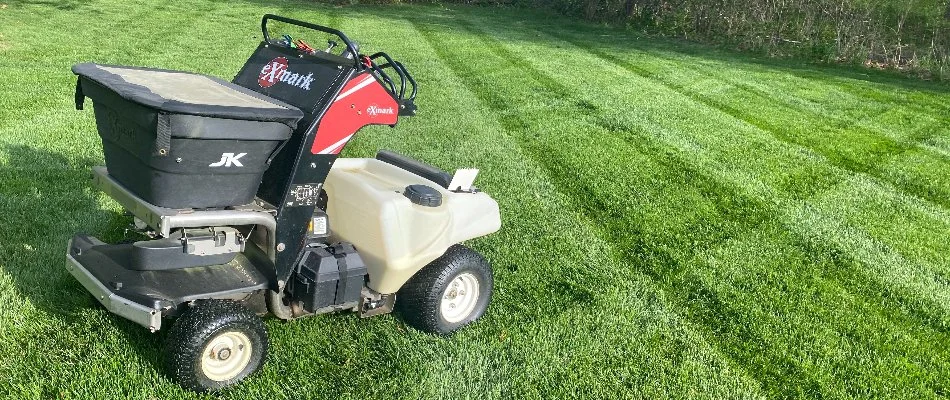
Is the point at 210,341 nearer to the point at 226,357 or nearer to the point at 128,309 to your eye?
the point at 226,357

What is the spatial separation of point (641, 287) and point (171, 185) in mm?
3203

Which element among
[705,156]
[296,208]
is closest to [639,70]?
[705,156]

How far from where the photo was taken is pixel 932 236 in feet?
21.9

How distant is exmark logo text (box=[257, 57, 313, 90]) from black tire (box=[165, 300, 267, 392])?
3.67 feet

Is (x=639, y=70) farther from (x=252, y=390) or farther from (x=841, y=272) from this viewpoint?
(x=252, y=390)

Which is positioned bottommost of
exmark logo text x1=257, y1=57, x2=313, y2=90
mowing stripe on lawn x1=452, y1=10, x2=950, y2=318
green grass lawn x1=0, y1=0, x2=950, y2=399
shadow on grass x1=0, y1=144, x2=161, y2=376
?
shadow on grass x1=0, y1=144, x2=161, y2=376

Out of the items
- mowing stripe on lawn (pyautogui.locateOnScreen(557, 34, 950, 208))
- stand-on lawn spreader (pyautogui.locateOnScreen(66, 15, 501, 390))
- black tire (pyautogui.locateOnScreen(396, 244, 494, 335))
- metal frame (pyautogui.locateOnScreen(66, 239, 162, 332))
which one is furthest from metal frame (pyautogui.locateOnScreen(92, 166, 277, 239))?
mowing stripe on lawn (pyautogui.locateOnScreen(557, 34, 950, 208))

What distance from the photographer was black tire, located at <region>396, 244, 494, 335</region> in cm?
416

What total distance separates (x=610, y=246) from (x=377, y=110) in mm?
2741

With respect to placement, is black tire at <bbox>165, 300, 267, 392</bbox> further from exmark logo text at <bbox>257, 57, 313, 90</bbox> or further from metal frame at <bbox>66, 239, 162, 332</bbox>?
exmark logo text at <bbox>257, 57, 313, 90</bbox>

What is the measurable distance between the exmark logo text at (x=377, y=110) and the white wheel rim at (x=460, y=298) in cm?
103

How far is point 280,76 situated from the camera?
401 cm

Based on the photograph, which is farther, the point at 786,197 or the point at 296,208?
the point at 786,197

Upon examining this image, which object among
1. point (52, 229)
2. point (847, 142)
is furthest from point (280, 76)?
point (847, 142)
